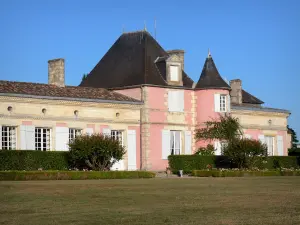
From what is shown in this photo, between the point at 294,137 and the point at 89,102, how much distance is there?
152 feet

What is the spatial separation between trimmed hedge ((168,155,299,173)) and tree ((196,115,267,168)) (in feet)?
2.58

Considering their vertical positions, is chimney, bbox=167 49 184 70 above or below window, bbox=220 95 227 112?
above

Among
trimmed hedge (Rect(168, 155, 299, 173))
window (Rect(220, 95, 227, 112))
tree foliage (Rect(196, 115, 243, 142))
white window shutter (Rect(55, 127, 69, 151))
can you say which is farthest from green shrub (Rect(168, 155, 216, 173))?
white window shutter (Rect(55, 127, 69, 151))

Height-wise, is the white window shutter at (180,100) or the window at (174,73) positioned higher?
the window at (174,73)

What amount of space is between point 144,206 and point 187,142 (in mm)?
25439

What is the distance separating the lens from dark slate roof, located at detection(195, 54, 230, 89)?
40.3 meters

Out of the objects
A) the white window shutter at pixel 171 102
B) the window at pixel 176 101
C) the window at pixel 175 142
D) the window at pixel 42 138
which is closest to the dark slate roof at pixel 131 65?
the white window shutter at pixel 171 102

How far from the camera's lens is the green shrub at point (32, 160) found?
30125 millimetres

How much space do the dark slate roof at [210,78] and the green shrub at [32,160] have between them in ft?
36.3

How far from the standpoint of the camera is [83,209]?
554 inches

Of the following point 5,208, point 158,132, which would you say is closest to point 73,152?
point 158,132

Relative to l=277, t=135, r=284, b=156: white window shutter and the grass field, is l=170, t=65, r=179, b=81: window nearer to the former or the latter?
l=277, t=135, r=284, b=156: white window shutter

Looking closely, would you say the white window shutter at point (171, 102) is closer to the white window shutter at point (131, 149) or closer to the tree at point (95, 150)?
the white window shutter at point (131, 149)

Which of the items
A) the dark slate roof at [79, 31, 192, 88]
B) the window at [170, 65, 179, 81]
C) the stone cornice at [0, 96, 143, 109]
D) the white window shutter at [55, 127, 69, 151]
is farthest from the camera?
the window at [170, 65, 179, 81]
